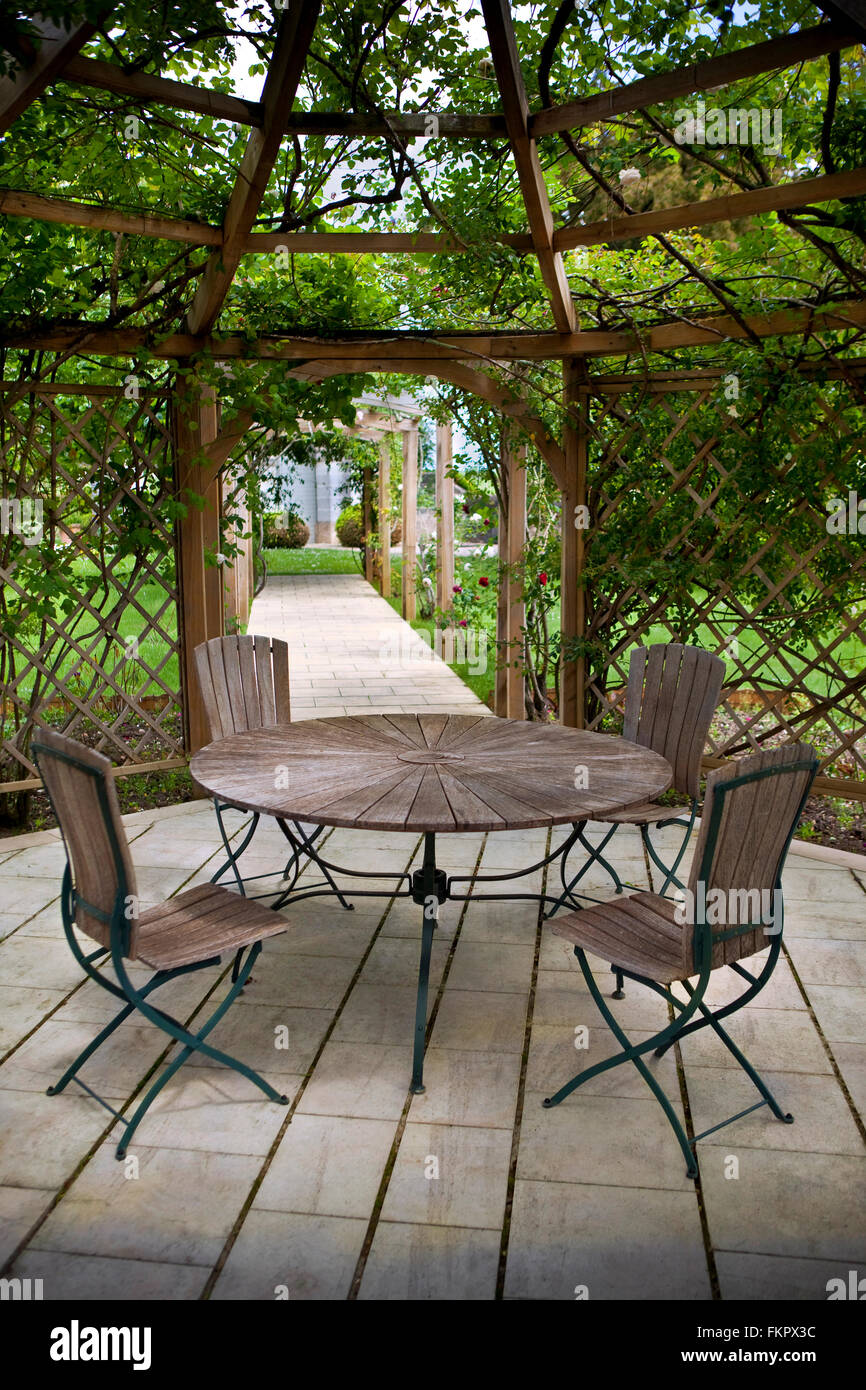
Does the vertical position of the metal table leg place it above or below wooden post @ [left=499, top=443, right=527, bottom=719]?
below

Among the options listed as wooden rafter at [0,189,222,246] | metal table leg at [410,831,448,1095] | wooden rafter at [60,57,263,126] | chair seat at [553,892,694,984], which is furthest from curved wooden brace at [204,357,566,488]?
chair seat at [553,892,694,984]

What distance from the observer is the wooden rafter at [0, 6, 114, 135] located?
264cm

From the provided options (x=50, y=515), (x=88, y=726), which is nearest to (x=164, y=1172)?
(x=50, y=515)

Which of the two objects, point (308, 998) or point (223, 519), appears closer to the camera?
point (308, 998)

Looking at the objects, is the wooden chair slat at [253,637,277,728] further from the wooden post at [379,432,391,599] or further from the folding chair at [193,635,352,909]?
the wooden post at [379,432,391,599]

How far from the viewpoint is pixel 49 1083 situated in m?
2.43

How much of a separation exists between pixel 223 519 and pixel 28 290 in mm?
1293

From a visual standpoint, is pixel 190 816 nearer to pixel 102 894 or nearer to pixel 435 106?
pixel 102 894

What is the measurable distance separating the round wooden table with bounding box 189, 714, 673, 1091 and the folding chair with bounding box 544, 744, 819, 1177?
302mm

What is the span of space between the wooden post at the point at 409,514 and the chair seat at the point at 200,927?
7767mm

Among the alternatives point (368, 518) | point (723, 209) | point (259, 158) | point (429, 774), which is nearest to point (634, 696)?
point (429, 774)

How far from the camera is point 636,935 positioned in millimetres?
2373

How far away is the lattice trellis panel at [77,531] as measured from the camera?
14.1 feet

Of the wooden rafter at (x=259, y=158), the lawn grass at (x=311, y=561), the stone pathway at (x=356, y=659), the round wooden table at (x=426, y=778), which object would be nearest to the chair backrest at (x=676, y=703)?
the round wooden table at (x=426, y=778)
